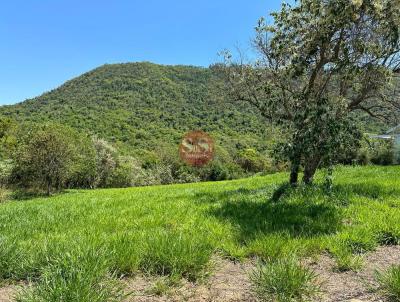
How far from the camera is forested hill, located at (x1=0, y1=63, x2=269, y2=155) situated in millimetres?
86500

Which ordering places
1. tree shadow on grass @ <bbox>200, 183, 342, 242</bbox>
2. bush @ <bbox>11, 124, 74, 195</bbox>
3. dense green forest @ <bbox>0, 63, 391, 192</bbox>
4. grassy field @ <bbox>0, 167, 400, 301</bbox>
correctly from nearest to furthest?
grassy field @ <bbox>0, 167, 400, 301</bbox>, tree shadow on grass @ <bbox>200, 183, 342, 242</bbox>, bush @ <bbox>11, 124, 74, 195</bbox>, dense green forest @ <bbox>0, 63, 391, 192</bbox>

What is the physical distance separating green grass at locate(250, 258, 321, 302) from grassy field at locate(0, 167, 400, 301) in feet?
2.64

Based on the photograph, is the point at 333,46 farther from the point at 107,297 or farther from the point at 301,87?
the point at 107,297

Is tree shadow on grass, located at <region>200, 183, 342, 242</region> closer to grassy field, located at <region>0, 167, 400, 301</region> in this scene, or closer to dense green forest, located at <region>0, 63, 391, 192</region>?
grassy field, located at <region>0, 167, 400, 301</region>

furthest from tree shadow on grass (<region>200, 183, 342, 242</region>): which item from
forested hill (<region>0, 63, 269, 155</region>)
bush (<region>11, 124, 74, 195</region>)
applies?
forested hill (<region>0, 63, 269, 155</region>)

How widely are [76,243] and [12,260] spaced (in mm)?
731

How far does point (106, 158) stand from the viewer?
195 ft

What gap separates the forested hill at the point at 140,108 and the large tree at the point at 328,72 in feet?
214

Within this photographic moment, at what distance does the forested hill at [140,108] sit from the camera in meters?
86.5

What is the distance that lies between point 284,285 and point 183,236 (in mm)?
1743

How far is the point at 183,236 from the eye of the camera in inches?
200

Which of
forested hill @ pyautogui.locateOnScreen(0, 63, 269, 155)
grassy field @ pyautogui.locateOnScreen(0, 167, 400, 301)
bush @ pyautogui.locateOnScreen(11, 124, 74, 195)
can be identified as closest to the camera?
grassy field @ pyautogui.locateOnScreen(0, 167, 400, 301)

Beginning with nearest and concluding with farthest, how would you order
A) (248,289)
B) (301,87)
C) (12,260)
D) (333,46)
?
(248,289), (12,260), (333,46), (301,87)

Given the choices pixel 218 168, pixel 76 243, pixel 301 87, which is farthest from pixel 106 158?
pixel 76 243
